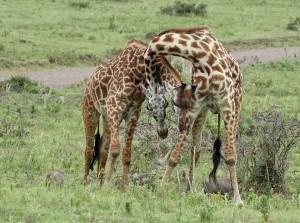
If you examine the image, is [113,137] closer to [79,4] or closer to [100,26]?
[100,26]

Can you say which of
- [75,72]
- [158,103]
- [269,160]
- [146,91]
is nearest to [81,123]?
[269,160]

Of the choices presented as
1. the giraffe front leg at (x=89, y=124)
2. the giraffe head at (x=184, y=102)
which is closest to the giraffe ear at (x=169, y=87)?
Result: the giraffe head at (x=184, y=102)

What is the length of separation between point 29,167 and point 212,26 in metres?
16.6

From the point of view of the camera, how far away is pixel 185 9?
28.3 m

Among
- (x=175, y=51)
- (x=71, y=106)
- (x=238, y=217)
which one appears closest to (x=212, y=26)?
(x=71, y=106)

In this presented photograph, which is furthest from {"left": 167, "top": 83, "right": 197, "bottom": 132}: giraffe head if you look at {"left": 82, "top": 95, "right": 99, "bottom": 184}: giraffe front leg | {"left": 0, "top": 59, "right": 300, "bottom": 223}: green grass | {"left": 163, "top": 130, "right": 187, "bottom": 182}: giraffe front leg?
{"left": 82, "top": 95, "right": 99, "bottom": 184}: giraffe front leg

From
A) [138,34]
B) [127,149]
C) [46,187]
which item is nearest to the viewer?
[46,187]

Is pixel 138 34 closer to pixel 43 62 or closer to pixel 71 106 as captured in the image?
pixel 43 62

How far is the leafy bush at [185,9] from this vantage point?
2819cm

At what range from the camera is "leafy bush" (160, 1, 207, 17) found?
28188mm

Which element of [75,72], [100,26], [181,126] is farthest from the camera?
[100,26]

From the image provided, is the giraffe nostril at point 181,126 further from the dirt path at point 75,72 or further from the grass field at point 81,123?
the dirt path at point 75,72

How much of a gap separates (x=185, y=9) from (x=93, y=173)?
59.6 feet

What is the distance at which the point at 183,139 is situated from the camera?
28.3ft
